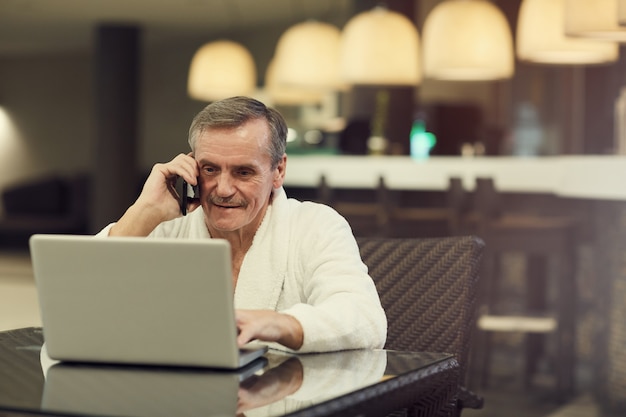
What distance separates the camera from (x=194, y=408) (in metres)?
1.33

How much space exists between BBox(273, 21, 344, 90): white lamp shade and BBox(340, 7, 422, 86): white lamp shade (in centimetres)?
64

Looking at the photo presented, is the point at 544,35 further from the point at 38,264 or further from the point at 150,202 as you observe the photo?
the point at 38,264

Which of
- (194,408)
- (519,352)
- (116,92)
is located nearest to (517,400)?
(519,352)

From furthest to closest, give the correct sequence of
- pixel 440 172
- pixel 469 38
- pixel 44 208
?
pixel 44 208 < pixel 440 172 < pixel 469 38

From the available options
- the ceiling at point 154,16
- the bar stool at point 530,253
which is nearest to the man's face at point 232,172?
the bar stool at point 530,253

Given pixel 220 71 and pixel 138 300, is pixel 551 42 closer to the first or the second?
pixel 220 71

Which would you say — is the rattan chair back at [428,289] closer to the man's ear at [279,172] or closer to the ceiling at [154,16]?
the man's ear at [279,172]

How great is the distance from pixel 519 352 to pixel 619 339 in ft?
6.79

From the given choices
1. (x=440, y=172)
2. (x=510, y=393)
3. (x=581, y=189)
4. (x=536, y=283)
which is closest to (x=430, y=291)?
(x=581, y=189)

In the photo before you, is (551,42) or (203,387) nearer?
(203,387)

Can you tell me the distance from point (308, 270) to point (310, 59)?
6097 mm

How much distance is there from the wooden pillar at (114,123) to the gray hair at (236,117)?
12340 mm

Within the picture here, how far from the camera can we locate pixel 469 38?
675cm

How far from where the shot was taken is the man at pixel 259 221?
1.98m
